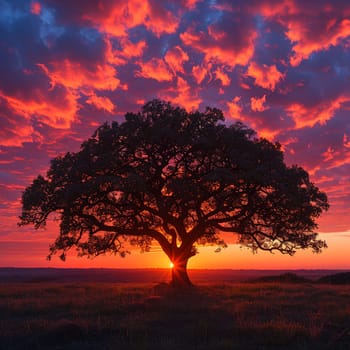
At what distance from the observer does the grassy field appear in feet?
45.7

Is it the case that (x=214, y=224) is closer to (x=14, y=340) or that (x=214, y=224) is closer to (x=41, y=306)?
(x=41, y=306)

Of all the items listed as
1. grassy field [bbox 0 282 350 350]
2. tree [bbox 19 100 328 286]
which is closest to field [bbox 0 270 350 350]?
grassy field [bbox 0 282 350 350]

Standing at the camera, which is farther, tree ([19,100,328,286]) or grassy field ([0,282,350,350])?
tree ([19,100,328,286])

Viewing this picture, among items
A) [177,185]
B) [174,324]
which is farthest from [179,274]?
[174,324]

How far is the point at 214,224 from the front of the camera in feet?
113

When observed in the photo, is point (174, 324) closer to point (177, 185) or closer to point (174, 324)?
point (174, 324)

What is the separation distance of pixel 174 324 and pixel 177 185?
1356 centimetres

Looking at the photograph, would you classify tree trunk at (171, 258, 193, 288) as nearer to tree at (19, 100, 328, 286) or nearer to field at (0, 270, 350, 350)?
tree at (19, 100, 328, 286)

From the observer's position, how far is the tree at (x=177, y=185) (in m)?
31.3

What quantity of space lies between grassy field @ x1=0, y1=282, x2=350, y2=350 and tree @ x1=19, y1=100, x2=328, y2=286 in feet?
28.1

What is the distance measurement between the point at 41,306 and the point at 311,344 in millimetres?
14104

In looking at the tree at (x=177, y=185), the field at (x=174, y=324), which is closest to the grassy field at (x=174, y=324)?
the field at (x=174, y=324)

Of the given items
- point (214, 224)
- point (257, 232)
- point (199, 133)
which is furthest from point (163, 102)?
point (257, 232)

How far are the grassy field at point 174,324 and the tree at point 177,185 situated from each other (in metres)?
8.58
